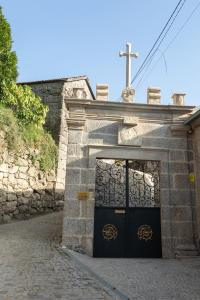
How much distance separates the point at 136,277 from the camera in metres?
4.88

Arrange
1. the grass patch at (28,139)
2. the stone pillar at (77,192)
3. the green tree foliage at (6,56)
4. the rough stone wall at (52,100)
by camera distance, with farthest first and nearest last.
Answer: the rough stone wall at (52,100), the green tree foliage at (6,56), the grass patch at (28,139), the stone pillar at (77,192)

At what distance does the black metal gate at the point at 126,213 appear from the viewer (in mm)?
7172

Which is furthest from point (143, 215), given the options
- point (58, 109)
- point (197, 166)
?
point (58, 109)

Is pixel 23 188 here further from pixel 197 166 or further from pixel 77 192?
pixel 197 166

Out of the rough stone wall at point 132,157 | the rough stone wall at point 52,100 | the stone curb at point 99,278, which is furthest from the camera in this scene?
the rough stone wall at point 52,100

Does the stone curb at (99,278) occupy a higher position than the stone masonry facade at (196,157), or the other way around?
the stone masonry facade at (196,157)

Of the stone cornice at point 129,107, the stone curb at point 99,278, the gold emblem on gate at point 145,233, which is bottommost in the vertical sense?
the stone curb at point 99,278

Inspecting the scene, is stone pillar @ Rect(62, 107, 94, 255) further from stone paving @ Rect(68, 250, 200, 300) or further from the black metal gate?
stone paving @ Rect(68, 250, 200, 300)

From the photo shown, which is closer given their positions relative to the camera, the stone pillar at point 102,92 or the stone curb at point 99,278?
the stone curb at point 99,278

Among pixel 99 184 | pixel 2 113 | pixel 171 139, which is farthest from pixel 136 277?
pixel 2 113

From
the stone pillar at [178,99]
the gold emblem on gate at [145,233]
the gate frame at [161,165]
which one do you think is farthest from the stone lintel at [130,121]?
the gold emblem on gate at [145,233]

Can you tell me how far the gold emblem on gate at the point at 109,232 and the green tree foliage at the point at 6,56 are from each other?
7339 millimetres

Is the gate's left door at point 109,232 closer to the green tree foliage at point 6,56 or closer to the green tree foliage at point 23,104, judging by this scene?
the green tree foliage at point 23,104

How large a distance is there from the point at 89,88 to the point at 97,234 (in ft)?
40.2
